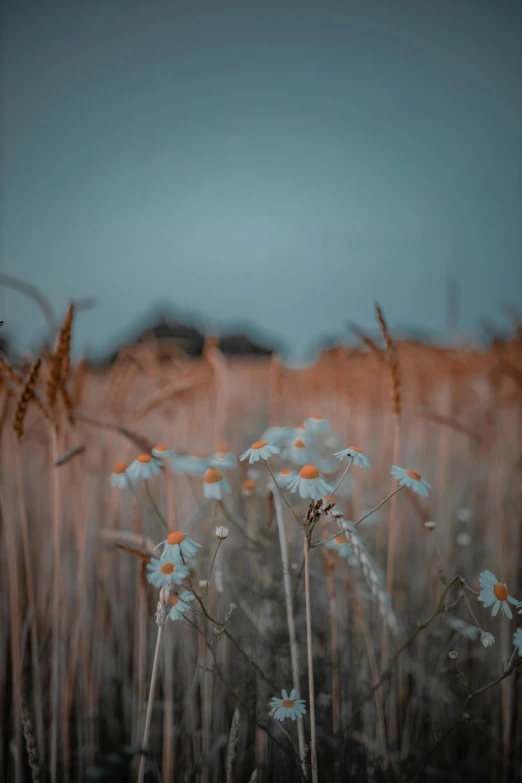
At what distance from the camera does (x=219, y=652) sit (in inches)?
38.8

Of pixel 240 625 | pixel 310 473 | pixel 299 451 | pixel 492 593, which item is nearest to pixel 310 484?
pixel 310 473

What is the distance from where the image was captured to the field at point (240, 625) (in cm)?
63

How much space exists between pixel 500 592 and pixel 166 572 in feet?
1.41

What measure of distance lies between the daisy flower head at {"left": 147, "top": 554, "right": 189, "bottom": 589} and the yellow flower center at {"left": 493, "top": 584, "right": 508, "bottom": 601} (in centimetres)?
40

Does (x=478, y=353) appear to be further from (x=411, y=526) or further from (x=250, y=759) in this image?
(x=250, y=759)

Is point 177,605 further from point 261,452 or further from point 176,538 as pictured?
point 261,452

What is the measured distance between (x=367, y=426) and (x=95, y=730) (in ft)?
4.23

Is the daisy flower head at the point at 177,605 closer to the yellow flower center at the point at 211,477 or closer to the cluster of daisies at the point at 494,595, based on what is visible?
the yellow flower center at the point at 211,477

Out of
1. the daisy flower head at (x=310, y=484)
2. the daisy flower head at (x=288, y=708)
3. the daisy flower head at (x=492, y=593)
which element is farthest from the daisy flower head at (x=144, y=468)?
the daisy flower head at (x=492, y=593)

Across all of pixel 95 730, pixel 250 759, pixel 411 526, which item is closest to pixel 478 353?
pixel 411 526

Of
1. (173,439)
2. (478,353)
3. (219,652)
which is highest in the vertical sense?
(478,353)

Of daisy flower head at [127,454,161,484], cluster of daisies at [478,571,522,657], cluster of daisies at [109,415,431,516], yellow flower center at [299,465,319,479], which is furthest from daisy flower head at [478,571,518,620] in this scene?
daisy flower head at [127,454,161,484]

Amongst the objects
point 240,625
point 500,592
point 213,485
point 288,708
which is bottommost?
point 240,625

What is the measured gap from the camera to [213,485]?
2.02ft
